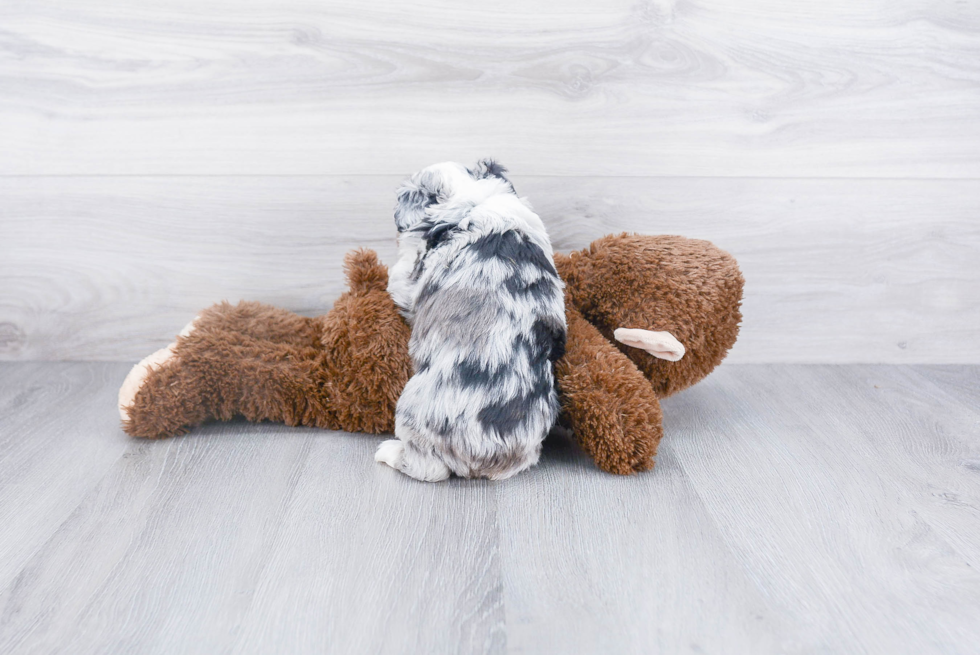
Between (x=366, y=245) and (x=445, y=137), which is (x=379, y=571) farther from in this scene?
(x=445, y=137)

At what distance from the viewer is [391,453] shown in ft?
3.71

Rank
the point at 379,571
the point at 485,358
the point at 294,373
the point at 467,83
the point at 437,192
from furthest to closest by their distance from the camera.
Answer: the point at 467,83, the point at 294,373, the point at 437,192, the point at 485,358, the point at 379,571

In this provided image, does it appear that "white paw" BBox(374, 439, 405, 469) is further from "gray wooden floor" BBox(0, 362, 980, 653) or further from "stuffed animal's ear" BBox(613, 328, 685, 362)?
"stuffed animal's ear" BBox(613, 328, 685, 362)

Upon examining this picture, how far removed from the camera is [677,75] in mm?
1415

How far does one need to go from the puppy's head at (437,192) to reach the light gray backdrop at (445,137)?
299 millimetres

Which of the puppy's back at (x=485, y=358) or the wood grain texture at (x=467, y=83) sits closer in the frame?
the puppy's back at (x=485, y=358)

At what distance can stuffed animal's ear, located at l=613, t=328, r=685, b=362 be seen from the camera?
120 centimetres

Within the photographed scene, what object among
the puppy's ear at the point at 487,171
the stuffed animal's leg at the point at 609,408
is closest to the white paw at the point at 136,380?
the puppy's ear at the point at 487,171

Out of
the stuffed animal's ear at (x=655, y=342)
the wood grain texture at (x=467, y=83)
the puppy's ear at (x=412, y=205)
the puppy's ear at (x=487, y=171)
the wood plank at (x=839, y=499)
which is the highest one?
the wood grain texture at (x=467, y=83)

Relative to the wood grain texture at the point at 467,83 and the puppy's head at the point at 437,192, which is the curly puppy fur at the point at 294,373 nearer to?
the puppy's head at the point at 437,192

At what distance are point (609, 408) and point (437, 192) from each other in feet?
1.46

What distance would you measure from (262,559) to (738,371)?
1.11 meters

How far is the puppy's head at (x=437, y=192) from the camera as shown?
3.68 feet

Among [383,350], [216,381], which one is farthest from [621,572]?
[216,381]
